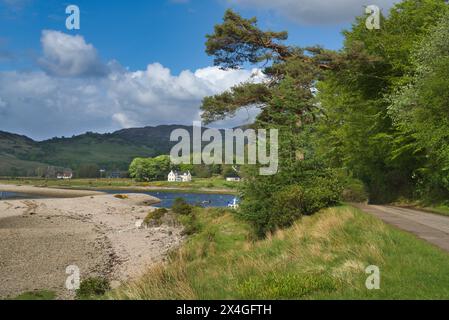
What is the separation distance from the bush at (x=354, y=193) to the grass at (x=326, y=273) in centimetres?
2367

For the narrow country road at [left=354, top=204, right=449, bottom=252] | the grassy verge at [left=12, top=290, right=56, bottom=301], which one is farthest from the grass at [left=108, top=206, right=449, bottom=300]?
the grassy verge at [left=12, top=290, right=56, bottom=301]

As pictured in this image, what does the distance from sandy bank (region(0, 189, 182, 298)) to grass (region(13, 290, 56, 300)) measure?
0.60 m

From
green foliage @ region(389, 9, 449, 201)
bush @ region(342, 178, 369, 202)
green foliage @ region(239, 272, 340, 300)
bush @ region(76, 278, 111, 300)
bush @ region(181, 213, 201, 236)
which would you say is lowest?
bush @ region(76, 278, 111, 300)

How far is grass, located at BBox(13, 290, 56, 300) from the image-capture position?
19.3 metres

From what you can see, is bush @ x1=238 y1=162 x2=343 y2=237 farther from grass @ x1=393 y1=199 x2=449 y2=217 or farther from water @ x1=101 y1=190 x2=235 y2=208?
water @ x1=101 y1=190 x2=235 y2=208

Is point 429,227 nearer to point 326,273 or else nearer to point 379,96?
point 326,273

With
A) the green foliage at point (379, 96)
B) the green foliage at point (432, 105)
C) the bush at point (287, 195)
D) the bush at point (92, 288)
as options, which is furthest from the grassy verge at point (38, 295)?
the green foliage at point (432, 105)

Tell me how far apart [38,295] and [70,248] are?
14808mm

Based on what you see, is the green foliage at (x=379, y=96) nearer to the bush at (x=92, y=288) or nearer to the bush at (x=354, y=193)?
the bush at (x=354, y=193)

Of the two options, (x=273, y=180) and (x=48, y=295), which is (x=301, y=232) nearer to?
(x=273, y=180)

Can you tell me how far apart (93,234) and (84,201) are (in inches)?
1777

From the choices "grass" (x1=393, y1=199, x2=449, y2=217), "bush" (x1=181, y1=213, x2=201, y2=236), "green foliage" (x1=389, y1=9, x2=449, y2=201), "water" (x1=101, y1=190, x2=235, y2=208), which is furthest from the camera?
"water" (x1=101, y1=190, x2=235, y2=208)

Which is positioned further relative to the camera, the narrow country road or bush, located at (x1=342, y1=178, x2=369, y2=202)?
bush, located at (x1=342, y1=178, x2=369, y2=202)

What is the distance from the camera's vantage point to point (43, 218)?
2233 inches
